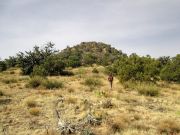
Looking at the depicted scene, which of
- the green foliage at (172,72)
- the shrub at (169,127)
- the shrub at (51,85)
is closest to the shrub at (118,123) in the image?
the shrub at (169,127)

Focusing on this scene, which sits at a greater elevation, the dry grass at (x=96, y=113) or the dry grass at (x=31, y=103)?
the dry grass at (x=31, y=103)

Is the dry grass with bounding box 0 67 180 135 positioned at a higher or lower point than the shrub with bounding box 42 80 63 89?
lower

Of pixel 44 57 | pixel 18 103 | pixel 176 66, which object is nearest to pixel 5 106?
pixel 18 103

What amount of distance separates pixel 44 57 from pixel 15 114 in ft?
78.9

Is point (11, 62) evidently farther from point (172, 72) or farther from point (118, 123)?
point (118, 123)

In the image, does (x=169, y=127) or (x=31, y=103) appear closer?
(x=169, y=127)

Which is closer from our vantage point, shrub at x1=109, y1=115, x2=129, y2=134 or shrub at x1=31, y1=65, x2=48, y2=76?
shrub at x1=109, y1=115, x2=129, y2=134

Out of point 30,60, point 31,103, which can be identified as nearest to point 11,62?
point 30,60

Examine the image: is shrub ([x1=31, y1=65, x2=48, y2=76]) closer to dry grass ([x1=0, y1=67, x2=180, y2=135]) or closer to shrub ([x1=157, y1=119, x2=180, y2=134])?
dry grass ([x1=0, y1=67, x2=180, y2=135])

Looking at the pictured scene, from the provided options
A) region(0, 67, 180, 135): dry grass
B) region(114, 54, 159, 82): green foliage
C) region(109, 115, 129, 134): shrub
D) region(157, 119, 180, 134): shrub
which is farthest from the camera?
region(114, 54, 159, 82): green foliage

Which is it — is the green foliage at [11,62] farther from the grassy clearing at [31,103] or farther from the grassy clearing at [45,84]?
the grassy clearing at [31,103]

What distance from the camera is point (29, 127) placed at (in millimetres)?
11961

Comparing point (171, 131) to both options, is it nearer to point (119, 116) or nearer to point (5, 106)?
point (119, 116)

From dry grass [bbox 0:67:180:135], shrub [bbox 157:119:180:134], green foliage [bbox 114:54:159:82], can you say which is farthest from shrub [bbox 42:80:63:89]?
shrub [bbox 157:119:180:134]
